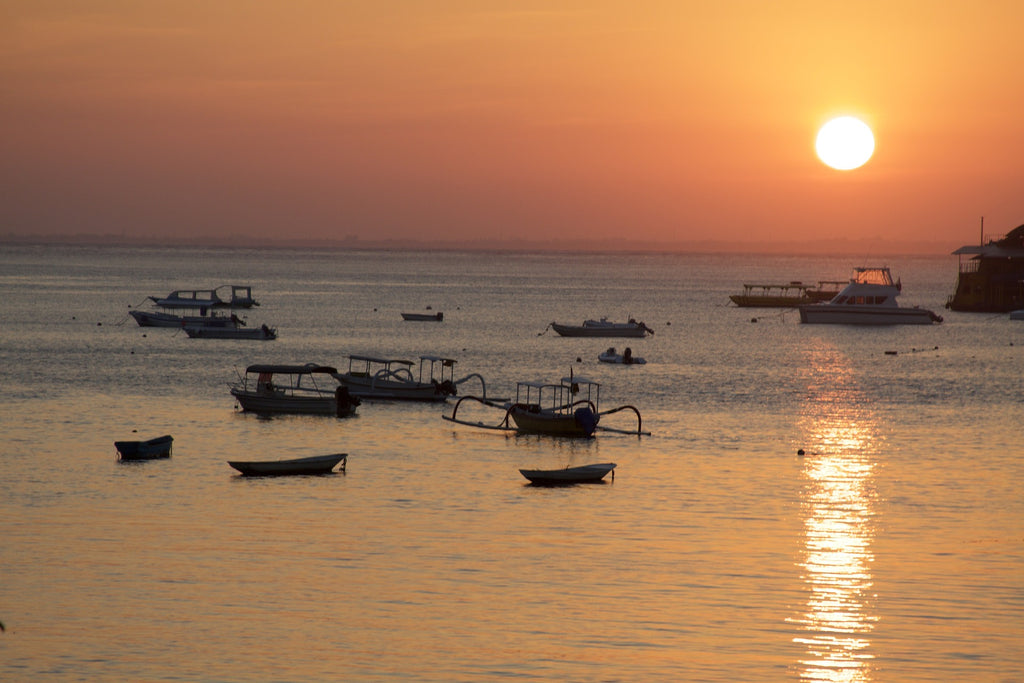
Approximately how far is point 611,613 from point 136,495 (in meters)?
22.3

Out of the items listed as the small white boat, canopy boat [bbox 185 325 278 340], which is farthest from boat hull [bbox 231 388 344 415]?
canopy boat [bbox 185 325 278 340]

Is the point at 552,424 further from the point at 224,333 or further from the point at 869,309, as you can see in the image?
the point at 869,309

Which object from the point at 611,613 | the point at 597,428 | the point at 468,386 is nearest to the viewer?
the point at 611,613

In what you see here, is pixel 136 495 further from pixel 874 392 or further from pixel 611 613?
pixel 874 392

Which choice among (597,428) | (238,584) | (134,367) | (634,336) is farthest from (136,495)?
(634,336)

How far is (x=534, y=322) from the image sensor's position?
17962 cm

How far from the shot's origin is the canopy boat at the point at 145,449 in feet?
179

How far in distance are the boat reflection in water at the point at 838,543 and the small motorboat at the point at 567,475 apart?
8573mm

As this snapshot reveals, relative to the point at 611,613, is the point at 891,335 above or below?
above

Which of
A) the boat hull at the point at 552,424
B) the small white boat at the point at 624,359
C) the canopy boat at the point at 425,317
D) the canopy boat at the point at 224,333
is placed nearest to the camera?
the boat hull at the point at 552,424

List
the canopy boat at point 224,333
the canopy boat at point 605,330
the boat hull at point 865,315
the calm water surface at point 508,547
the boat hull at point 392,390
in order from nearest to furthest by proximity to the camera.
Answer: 1. the calm water surface at point 508,547
2. the boat hull at point 392,390
3. the canopy boat at point 224,333
4. the canopy boat at point 605,330
5. the boat hull at point 865,315

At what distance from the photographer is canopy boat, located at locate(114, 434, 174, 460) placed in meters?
54.6

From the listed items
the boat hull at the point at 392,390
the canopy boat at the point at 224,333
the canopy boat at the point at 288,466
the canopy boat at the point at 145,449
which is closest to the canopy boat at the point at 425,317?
the canopy boat at the point at 224,333

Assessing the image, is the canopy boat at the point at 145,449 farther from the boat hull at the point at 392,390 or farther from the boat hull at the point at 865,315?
the boat hull at the point at 865,315
